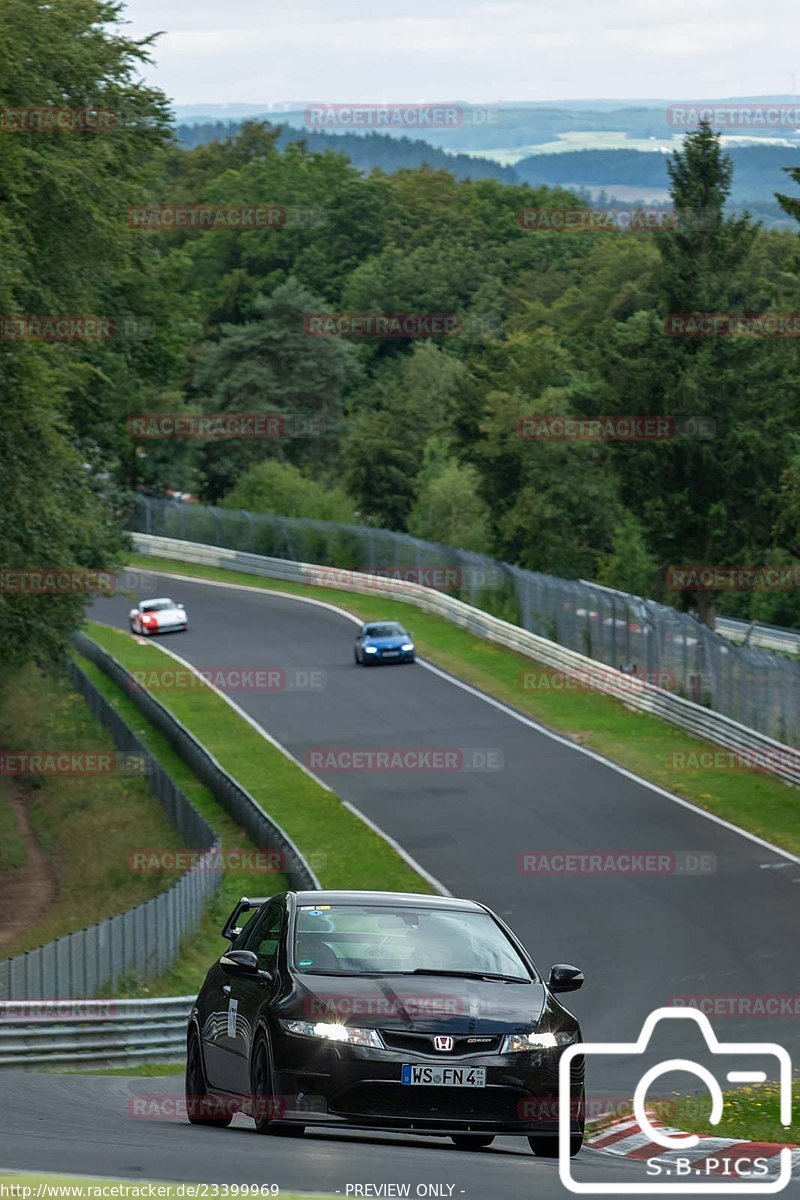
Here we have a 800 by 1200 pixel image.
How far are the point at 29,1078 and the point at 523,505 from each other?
53642 mm

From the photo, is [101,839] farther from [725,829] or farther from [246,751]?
[725,829]

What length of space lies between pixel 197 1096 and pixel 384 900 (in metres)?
1.68

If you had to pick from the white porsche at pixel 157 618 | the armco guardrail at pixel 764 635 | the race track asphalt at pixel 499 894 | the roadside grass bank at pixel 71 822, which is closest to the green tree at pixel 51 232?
the roadside grass bank at pixel 71 822

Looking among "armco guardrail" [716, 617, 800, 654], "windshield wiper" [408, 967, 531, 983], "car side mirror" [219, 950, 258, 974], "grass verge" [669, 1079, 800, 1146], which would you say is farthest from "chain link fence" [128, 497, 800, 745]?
"car side mirror" [219, 950, 258, 974]

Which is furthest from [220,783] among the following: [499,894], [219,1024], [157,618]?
[219,1024]

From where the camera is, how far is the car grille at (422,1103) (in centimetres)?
972

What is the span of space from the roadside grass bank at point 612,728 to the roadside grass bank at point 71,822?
33.5 feet

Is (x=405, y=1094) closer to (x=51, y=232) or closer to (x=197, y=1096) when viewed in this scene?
(x=197, y=1096)

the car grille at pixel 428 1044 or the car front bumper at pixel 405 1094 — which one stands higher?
the car grille at pixel 428 1044

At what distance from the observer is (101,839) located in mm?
34562

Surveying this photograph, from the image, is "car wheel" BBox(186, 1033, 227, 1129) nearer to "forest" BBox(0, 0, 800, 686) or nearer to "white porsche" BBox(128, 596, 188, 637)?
"forest" BBox(0, 0, 800, 686)

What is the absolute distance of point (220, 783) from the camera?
1426 inches

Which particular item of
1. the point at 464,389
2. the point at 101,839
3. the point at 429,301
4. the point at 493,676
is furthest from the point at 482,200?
the point at 101,839

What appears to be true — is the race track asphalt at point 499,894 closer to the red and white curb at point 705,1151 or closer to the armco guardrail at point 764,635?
the red and white curb at point 705,1151
